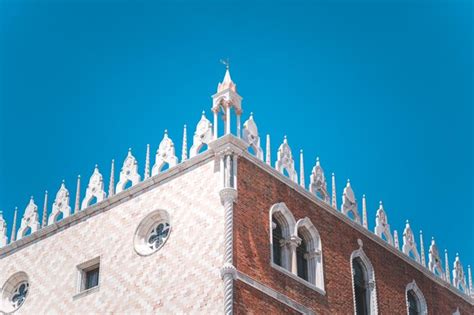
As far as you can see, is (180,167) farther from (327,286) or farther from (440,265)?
(440,265)

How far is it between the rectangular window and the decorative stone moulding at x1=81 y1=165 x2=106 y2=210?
1985 millimetres

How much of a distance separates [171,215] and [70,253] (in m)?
4.17

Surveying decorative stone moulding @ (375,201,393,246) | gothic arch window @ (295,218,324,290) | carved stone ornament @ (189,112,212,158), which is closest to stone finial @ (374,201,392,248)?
decorative stone moulding @ (375,201,393,246)

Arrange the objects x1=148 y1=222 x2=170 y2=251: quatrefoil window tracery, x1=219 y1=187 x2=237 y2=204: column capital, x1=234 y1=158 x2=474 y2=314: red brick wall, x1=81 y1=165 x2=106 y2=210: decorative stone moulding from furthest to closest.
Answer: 1. x1=81 y1=165 x2=106 y2=210: decorative stone moulding
2. x1=148 y1=222 x2=170 y2=251: quatrefoil window tracery
3. x1=219 y1=187 x2=237 y2=204: column capital
4. x1=234 y1=158 x2=474 y2=314: red brick wall

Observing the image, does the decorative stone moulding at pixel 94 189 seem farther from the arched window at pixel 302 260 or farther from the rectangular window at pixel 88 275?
the arched window at pixel 302 260

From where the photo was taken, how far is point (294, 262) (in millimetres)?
33312

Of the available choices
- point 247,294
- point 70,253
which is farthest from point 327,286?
point 70,253

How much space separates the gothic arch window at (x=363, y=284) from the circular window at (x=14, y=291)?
402 inches

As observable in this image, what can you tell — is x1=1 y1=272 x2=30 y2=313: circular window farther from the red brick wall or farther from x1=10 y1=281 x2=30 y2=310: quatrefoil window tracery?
the red brick wall

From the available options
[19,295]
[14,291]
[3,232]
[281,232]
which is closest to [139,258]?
[281,232]

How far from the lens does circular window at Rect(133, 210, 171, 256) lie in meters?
33.5

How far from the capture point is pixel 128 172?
116ft

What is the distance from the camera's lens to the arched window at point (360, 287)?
3606 centimetres

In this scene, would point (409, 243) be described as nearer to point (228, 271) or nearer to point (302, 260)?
point (302, 260)
